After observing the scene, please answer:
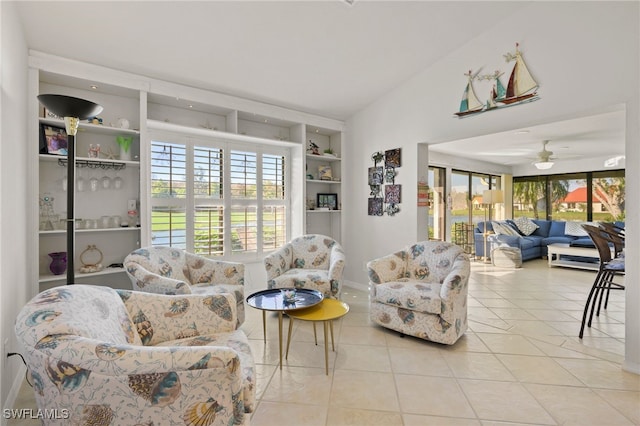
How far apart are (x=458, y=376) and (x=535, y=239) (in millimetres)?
6435

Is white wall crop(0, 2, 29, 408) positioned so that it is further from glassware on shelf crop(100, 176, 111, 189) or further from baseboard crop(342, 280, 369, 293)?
baseboard crop(342, 280, 369, 293)

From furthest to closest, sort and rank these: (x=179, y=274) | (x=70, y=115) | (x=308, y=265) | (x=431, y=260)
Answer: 1. (x=308, y=265)
2. (x=431, y=260)
3. (x=179, y=274)
4. (x=70, y=115)

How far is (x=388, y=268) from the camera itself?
3.38 m

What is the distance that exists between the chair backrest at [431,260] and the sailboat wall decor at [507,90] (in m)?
1.51

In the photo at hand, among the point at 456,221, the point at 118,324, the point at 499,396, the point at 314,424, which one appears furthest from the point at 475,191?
the point at 118,324

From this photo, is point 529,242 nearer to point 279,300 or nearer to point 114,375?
point 279,300

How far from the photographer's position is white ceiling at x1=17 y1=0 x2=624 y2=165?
249 cm

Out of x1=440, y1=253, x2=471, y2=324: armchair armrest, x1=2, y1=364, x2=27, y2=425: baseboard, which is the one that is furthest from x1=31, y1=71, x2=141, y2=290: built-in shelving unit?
x1=440, y1=253, x2=471, y2=324: armchair armrest

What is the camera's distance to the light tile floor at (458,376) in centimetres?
188

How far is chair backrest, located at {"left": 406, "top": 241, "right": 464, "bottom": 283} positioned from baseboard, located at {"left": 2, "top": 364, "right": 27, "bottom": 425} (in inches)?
131

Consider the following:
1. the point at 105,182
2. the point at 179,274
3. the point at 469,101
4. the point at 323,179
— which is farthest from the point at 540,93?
the point at 105,182

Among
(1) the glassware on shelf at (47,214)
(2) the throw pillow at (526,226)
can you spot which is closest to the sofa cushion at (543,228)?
(2) the throw pillow at (526,226)

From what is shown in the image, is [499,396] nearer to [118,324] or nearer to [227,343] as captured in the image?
[227,343]

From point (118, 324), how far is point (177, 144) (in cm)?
268
